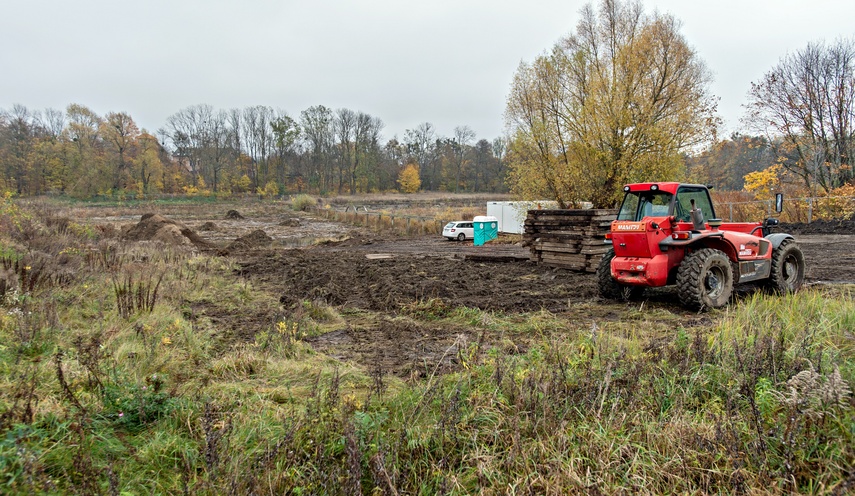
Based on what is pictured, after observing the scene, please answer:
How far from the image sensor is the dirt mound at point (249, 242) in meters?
23.1

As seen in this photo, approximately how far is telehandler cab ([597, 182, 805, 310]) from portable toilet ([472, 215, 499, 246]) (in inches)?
640

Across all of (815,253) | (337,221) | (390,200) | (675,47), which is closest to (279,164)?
(390,200)

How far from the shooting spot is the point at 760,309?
21.4 feet

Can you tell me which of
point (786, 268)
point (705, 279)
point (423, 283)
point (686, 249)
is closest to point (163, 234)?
point (423, 283)

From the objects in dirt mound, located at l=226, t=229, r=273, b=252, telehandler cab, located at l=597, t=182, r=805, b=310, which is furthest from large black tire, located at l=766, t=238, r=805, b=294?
dirt mound, located at l=226, t=229, r=273, b=252

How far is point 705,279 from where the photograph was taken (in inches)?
323

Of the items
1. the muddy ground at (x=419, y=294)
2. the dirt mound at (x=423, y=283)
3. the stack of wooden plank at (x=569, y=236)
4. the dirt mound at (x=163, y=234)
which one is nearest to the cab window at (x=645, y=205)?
the muddy ground at (x=419, y=294)

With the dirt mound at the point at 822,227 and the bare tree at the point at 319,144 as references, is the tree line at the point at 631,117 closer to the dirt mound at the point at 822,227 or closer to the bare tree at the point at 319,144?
the dirt mound at the point at 822,227

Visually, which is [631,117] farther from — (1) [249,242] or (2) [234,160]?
(2) [234,160]

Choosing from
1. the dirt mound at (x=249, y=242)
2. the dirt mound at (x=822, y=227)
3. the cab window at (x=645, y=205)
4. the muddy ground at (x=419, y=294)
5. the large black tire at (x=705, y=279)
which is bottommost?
the muddy ground at (x=419, y=294)

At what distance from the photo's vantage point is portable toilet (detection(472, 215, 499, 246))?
1005 inches

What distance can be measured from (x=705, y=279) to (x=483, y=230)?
58.4 feet

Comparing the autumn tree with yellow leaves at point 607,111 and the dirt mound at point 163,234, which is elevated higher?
the autumn tree with yellow leaves at point 607,111

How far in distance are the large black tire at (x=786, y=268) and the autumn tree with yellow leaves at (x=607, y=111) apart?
1013 centimetres
